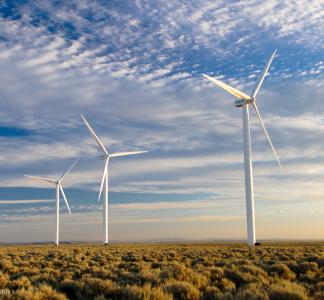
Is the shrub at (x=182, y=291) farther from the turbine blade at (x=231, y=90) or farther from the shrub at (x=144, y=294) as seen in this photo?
the turbine blade at (x=231, y=90)

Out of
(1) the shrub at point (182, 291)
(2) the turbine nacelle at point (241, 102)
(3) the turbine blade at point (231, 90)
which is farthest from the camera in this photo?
(2) the turbine nacelle at point (241, 102)

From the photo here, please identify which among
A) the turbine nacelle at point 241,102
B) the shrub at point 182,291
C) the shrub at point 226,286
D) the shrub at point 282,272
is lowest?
the shrub at point 282,272

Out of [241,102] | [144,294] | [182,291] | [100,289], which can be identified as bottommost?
[100,289]

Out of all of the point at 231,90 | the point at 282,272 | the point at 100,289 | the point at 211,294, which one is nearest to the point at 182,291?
the point at 211,294

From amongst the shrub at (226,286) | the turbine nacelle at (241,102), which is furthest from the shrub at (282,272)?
the turbine nacelle at (241,102)

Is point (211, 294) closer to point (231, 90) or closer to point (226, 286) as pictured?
point (226, 286)

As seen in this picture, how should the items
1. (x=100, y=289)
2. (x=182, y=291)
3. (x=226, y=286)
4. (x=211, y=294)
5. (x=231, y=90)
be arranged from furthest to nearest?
(x=231, y=90) < (x=226, y=286) < (x=100, y=289) < (x=211, y=294) < (x=182, y=291)

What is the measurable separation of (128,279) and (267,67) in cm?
5225

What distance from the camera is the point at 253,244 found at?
188 feet

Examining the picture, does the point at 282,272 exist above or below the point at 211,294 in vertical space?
below

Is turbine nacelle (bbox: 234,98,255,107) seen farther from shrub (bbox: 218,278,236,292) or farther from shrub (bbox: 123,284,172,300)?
shrub (bbox: 123,284,172,300)

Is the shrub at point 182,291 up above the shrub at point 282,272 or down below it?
above

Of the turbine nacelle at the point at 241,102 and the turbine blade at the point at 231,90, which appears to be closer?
the turbine blade at the point at 231,90

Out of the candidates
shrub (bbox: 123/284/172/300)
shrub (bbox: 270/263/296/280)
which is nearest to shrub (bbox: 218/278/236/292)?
shrub (bbox: 123/284/172/300)
